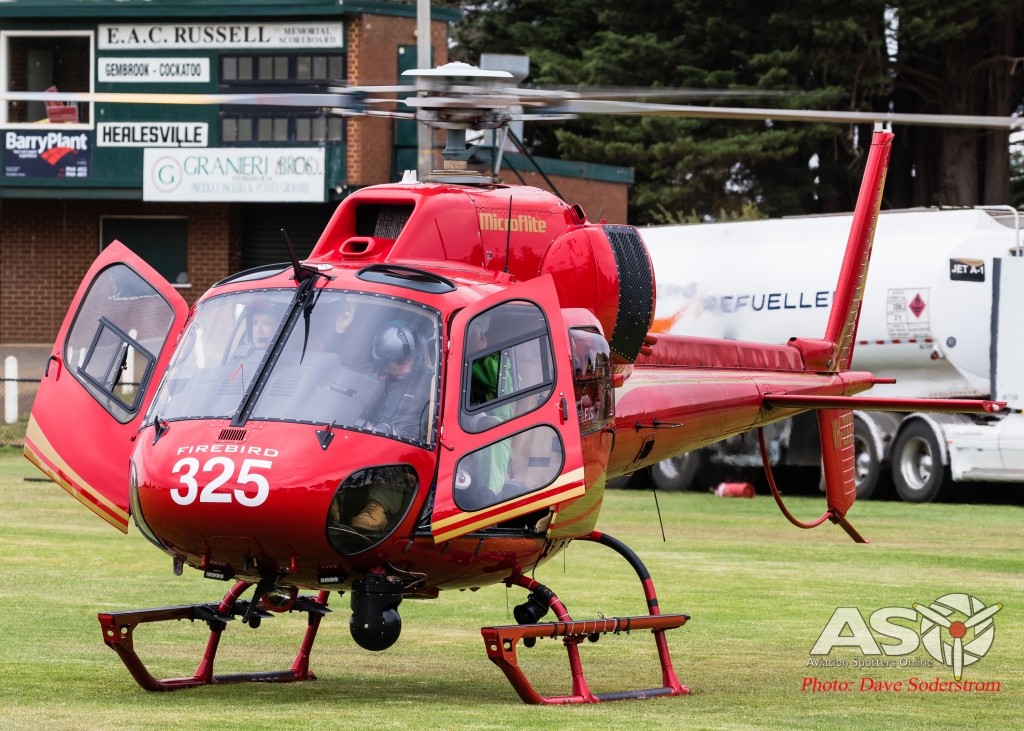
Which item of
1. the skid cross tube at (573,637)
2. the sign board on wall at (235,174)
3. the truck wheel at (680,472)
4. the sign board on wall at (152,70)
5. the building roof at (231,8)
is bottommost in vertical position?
the truck wheel at (680,472)

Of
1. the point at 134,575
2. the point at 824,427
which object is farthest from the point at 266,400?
the point at 134,575

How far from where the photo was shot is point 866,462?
23.0 metres

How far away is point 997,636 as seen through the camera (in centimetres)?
1145

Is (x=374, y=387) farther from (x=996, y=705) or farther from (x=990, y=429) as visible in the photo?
(x=990, y=429)

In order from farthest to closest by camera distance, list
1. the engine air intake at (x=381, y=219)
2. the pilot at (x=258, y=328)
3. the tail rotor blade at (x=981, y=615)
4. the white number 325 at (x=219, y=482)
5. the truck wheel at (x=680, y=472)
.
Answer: the truck wheel at (x=680, y=472) < the tail rotor blade at (x=981, y=615) < the engine air intake at (x=381, y=219) < the pilot at (x=258, y=328) < the white number 325 at (x=219, y=482)

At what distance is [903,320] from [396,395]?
1554cm

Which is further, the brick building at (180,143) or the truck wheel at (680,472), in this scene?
the brick building at (180,143)

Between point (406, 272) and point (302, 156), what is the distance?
80.4 ft

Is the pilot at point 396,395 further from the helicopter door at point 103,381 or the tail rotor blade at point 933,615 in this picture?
the tail rotor blade at point 933,615

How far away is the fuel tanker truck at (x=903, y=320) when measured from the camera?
69.5 ft

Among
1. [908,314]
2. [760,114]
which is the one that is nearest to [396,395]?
[760,114]

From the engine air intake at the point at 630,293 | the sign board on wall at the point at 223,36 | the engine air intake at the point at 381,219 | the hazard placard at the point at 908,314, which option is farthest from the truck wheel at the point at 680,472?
the engine air intake at the point at 381,219

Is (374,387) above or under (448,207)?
under

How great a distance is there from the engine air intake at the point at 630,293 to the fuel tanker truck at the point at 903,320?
12.1m
